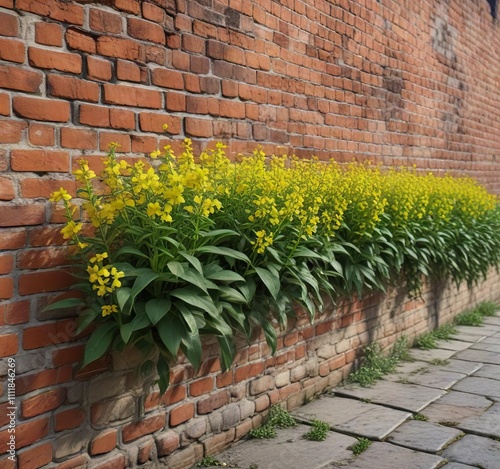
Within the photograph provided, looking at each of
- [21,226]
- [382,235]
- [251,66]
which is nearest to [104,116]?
[21,226]

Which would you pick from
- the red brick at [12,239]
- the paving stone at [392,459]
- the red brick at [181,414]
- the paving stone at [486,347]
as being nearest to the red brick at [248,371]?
the red brick at [181,414]

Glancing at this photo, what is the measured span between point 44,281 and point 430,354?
346 centimetres

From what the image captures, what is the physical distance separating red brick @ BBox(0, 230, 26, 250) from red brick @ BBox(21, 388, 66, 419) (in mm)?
546

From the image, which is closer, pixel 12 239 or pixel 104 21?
pixel 12 239

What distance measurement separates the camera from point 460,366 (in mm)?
4539

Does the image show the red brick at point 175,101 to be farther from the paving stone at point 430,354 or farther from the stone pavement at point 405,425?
the paving stone at point 430,354

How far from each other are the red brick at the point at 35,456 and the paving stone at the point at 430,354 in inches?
126

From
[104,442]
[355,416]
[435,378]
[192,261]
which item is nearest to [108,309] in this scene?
[192,261]

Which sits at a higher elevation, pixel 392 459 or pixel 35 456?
pixel 35 456

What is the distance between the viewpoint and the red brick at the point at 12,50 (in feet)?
7.11

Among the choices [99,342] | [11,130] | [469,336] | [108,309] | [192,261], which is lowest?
[469,336]

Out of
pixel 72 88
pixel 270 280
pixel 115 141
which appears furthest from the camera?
pixel 270 280

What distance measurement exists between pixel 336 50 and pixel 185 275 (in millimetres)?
2950

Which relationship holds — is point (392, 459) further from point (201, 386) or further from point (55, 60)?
point (55, 60)
